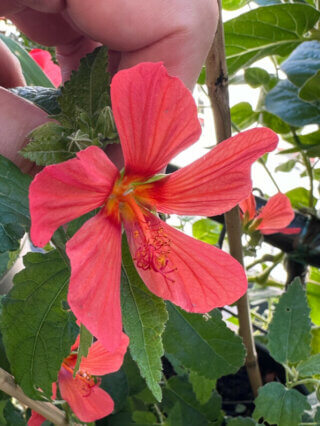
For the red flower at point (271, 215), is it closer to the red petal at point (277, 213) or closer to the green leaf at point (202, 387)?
the red petal at point (277, 213)

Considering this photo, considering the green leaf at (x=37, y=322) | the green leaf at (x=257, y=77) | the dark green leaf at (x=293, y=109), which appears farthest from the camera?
the green leaf at (x=257, y=77)

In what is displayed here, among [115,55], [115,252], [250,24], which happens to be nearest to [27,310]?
[115,252]

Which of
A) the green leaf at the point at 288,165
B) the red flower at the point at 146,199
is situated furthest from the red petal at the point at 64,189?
the green leaf at the point at 288,165

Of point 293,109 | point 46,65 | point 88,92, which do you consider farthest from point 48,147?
point 293,109

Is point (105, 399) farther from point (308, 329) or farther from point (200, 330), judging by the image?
point (308, 329)

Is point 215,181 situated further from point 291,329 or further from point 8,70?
point 291,329

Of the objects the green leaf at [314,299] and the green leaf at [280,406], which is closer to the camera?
the green leaf at [280,406]
